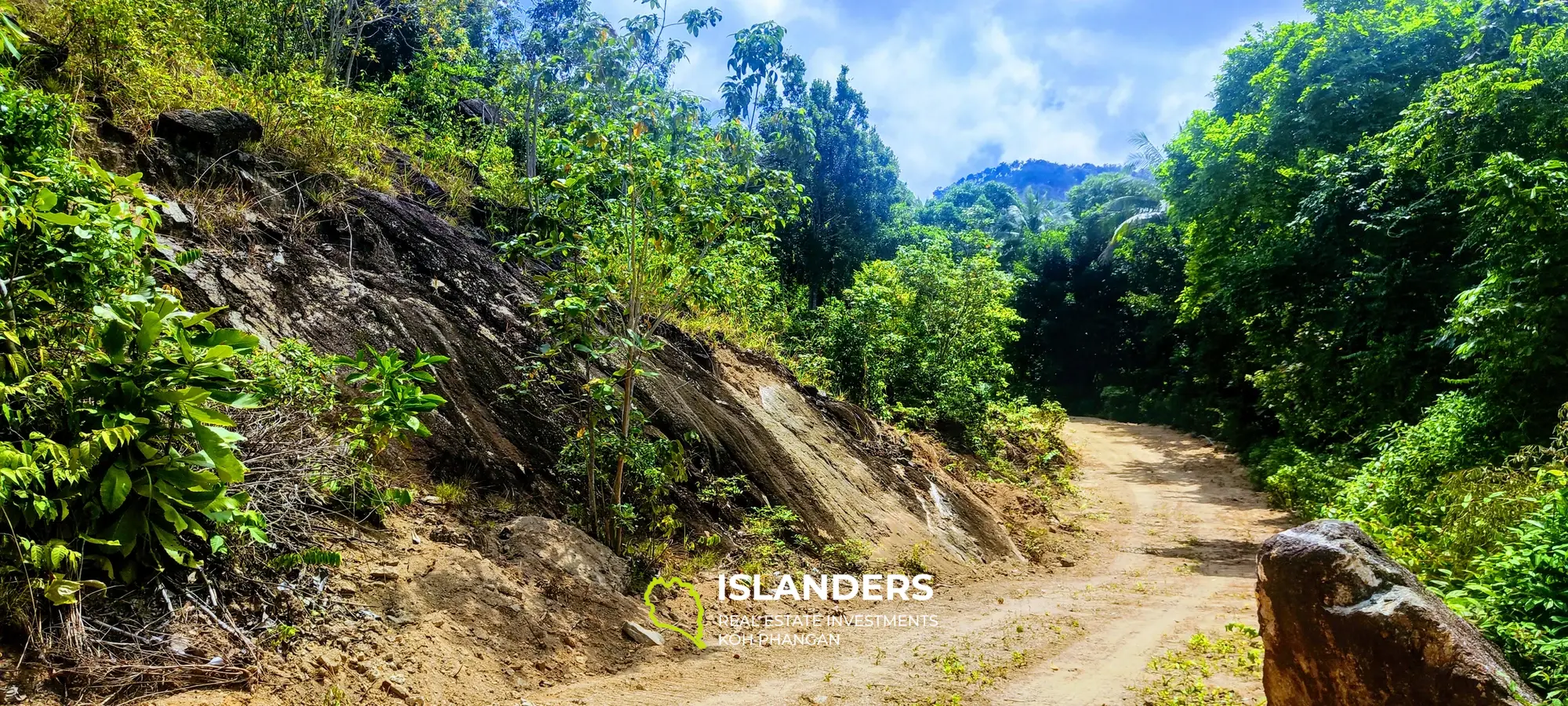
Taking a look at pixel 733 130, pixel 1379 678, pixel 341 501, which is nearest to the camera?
pixel 1379 678

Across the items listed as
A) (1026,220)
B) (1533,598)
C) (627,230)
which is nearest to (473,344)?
(627,230)

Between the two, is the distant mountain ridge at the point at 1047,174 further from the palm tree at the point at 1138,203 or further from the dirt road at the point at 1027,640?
the dirt road at the point at 1027,640

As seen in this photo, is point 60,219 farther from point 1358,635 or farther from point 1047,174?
point 1047,174

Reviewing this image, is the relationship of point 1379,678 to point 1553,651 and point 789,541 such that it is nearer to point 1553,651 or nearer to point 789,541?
point 1553,651

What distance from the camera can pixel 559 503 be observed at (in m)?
6.24

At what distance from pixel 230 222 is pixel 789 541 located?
5.82 m

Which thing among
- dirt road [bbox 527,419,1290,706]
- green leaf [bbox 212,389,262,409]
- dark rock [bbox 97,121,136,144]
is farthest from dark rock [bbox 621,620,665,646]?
dark rock [bbox 97,121,136,144]

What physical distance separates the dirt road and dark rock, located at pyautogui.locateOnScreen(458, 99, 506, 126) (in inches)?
459

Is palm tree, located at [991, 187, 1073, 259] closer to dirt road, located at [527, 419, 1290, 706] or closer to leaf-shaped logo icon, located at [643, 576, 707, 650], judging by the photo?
dirt road, located at [527, 419, 1290, 706]

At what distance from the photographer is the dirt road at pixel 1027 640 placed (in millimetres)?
4699

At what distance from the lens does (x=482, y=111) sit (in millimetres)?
16281

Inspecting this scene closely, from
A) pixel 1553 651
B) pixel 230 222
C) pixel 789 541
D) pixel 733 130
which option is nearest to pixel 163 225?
pixel 230 222

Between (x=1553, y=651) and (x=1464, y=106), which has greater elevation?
(x=1464, y=106)

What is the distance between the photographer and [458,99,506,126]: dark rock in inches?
563
